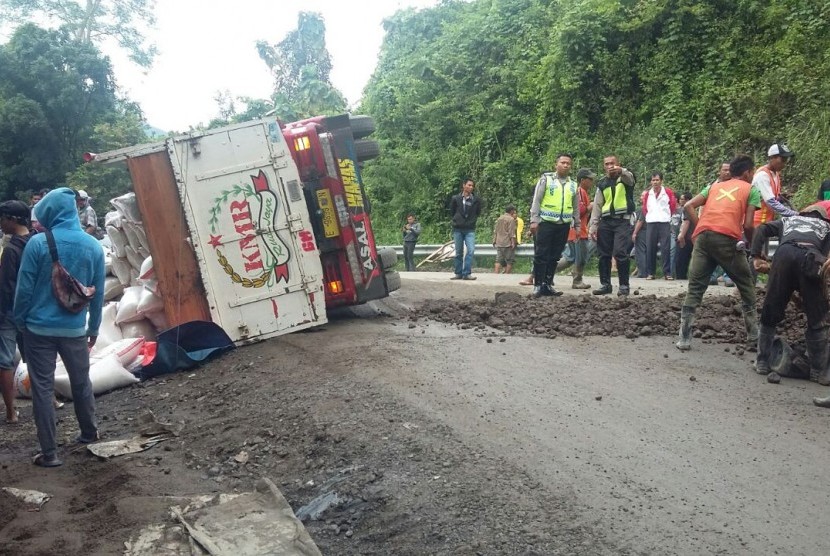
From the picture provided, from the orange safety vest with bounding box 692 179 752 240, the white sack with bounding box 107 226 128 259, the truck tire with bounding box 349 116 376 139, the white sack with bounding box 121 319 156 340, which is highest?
the truck tire with bounding box 349 116 376 139

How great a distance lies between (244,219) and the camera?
759cm

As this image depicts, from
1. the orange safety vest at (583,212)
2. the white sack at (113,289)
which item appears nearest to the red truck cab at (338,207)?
the white sack at (113,289)

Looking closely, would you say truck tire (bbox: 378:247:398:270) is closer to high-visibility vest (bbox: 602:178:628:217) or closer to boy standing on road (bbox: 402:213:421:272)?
high-visibility vest (bbox: 602:178:628:217)

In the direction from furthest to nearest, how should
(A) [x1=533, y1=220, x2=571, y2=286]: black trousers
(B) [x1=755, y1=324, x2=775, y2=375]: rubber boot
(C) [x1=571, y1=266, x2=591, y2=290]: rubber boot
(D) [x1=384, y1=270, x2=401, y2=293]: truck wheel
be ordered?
(C) [x1=571, y1=266, x2=591, y2=290]: rubber boot < (A) [x1=533, y1=220, x2=571, y2=286]: black trousers < (D) [x1=384, y1=270, x2=401, y2=293]: truck wheel < (B) [x1=755, y1=324, x2=775, y2=375]: rubber boot

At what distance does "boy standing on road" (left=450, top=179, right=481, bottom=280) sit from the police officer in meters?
3.84

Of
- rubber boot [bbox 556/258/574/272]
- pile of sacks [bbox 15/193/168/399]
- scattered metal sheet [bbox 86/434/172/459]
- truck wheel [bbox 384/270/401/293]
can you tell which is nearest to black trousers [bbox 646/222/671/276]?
rubber boot [bbox 556/258/574/272]

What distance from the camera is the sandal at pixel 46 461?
201 inches

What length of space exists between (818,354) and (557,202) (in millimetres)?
3970

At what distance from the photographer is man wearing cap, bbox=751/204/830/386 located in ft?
18.1

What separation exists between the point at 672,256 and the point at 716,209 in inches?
242

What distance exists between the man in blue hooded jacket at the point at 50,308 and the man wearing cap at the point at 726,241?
5.01m

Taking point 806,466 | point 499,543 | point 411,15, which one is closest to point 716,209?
point 806,466

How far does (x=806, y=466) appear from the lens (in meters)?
4.02

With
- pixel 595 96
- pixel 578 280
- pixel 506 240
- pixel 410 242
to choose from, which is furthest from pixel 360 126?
pixel 595 96
